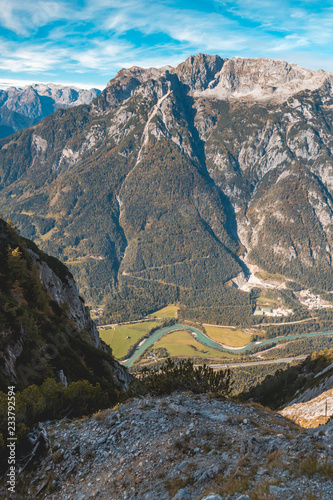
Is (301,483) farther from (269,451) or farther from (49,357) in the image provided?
(49,357)

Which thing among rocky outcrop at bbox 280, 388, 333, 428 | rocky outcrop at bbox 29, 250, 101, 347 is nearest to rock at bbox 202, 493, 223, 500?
rocky outcrop at bbox 280, 388, 333, 428

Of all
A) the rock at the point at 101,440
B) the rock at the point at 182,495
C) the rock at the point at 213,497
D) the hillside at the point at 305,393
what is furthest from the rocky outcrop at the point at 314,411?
the rock at the point at 213,497

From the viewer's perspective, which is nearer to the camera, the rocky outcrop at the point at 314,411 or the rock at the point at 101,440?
the rock at the point at 101,440

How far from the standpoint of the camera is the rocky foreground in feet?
55.5

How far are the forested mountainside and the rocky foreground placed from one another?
1603cm

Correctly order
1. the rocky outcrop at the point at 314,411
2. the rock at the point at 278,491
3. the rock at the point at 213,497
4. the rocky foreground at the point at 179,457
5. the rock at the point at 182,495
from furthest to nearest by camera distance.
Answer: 1. the rocky outcrop at the point at 314,411
2. the rock at the point at 182,495
3. the rocky foreground at the point at 179,457
4. the rock at the point at 213,497
5. the rock at the point at 278,491

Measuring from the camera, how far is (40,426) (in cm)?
2845

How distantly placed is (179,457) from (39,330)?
4105 centimetres

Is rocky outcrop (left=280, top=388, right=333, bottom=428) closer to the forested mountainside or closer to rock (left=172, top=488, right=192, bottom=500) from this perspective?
rock (left=172, top=488, right=192, bottom=500)

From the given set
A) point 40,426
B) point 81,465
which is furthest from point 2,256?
point 81,465

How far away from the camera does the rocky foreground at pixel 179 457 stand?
1692 centimetres

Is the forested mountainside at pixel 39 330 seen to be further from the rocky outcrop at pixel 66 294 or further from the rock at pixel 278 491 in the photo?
the rock at pixel 278 491

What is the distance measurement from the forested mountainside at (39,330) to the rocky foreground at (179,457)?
631 inches

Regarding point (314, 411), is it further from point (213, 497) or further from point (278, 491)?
point (213, 497)
